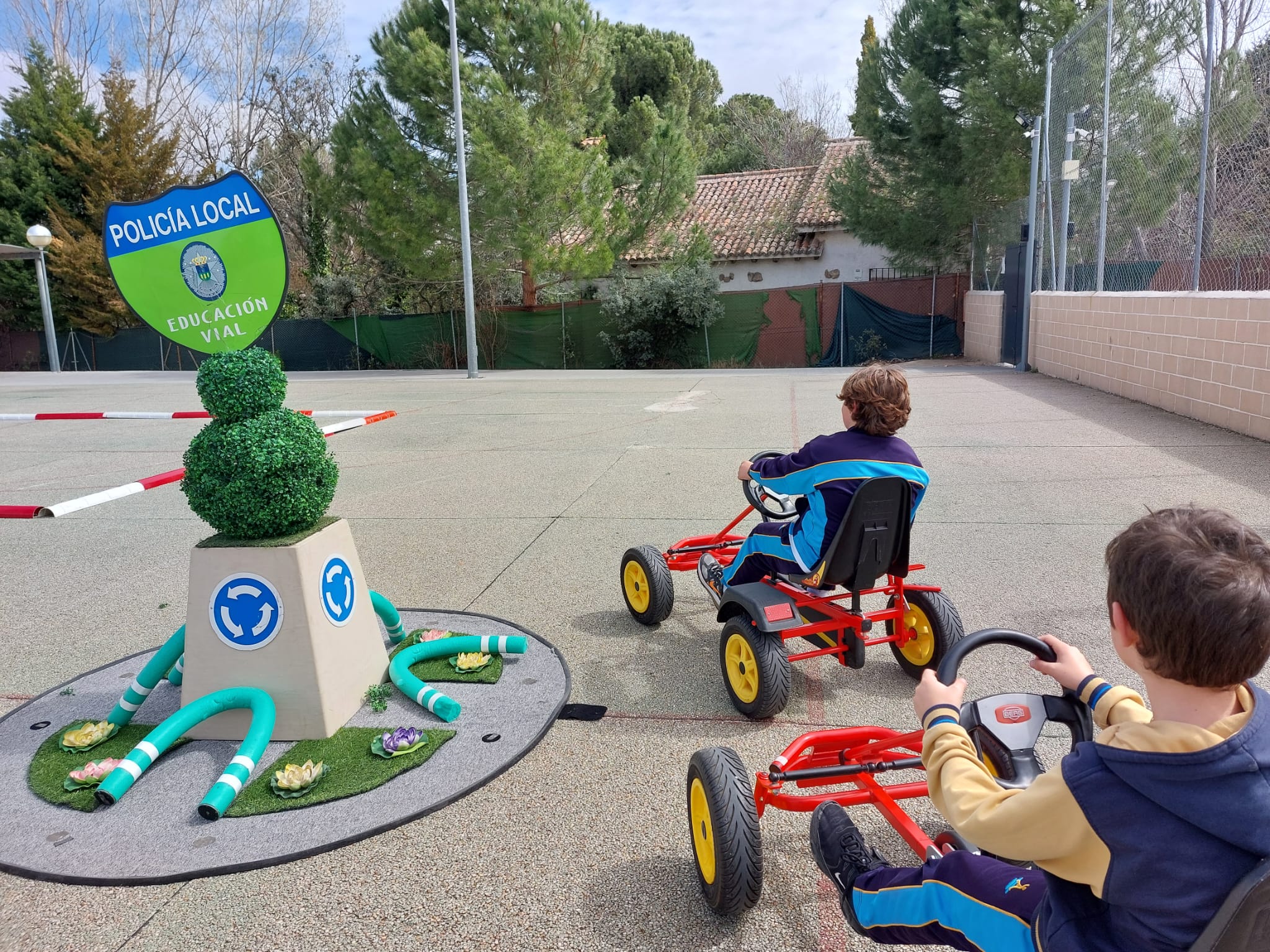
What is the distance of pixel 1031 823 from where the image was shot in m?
1.43

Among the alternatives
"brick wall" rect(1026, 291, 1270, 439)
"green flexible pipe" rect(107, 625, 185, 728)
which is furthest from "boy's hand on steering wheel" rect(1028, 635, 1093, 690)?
"brick wall" rect(1026, 291, 1270, 439)

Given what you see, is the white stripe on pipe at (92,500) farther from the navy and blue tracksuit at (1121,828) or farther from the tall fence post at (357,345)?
the tall fence post at (357,345)

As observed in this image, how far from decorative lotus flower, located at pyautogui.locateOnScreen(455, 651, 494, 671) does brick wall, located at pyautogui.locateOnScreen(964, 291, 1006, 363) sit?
51.7 feet

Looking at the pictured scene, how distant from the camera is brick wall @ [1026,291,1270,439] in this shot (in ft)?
26.4

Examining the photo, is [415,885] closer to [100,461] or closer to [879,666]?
[879,666]

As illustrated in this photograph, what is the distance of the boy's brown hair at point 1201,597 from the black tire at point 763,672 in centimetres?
184

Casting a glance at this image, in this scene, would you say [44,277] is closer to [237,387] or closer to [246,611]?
[237,387]

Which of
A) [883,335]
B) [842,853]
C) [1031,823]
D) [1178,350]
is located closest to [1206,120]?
[1178,350]

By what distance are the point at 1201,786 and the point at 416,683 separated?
2.75 metres

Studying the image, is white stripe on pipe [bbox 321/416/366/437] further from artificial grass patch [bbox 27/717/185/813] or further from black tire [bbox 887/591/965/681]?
black tire [bbox 887/591/965/681]

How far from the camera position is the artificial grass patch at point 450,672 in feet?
12.0

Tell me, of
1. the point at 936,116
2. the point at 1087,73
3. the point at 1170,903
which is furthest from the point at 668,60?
the point at 1170,903

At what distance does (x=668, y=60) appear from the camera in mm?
35688

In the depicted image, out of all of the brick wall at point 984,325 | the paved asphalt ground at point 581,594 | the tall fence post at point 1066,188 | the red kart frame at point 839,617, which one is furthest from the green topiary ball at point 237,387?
the brick wall at point 984,325
